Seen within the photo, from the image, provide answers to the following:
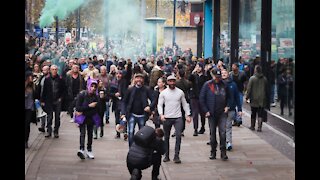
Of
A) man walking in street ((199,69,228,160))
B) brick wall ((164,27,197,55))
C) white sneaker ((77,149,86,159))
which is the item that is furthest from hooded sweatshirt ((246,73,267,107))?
brick wall ((164,27,197,55))

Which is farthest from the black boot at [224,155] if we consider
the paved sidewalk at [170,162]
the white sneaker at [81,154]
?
the white sneaker at [81,154]

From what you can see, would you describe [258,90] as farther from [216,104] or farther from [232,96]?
[216,104]

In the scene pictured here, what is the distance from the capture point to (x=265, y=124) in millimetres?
19844

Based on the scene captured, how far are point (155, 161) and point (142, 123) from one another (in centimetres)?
281

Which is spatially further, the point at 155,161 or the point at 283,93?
the point at 283,93

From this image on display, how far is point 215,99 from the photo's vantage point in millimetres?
13977

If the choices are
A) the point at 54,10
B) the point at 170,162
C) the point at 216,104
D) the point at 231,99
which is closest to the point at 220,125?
the point at 216,104

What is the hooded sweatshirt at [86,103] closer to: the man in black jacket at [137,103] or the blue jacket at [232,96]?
the man in black jacket at [137,103]

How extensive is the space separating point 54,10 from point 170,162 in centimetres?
2836

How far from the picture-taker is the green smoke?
3991cm

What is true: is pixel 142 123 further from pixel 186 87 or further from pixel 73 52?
pixel 73 52

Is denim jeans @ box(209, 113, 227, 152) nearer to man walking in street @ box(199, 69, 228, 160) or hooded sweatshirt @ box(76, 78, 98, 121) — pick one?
man walking in street @ box(199, 69, 228, 160)
